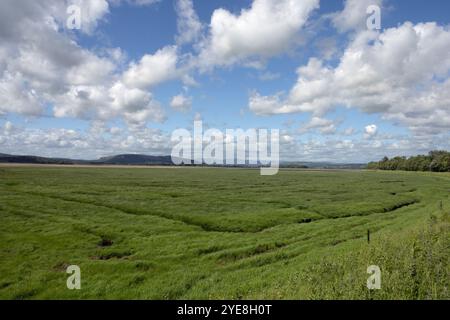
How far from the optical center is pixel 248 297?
13.6 meters

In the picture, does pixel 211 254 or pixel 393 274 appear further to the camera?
pixel 211 254

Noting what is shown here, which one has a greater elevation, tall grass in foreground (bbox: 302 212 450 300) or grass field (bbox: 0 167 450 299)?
tall grass in foreground (bbox: 302 212 450 300)

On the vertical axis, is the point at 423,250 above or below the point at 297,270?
above

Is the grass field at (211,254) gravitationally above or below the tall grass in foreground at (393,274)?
below

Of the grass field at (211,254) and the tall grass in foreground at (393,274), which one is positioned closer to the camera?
the tall grass in foreground at (393,274)

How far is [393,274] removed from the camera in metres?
13.2

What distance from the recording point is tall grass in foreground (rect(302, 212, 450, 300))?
39.3 ft

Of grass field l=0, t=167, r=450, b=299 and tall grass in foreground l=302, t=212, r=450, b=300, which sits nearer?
tall grass in foreground l=302, t=212, r=450, b=300

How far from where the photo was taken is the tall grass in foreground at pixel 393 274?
39.3 feet

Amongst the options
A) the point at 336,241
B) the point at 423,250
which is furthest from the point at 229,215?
the point at 423,250

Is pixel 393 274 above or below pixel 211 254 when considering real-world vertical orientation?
above

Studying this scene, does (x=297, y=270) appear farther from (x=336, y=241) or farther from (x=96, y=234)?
(x=96, y=234)
